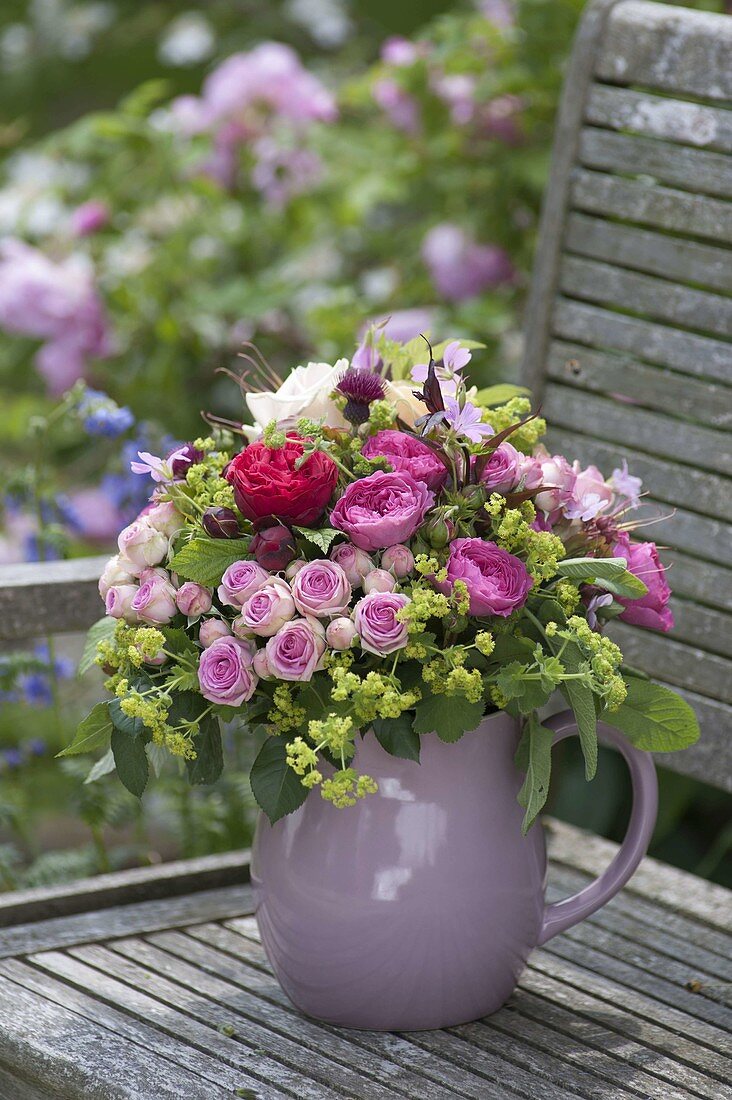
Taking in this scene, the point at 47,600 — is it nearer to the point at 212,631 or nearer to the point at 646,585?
the point at 212,631

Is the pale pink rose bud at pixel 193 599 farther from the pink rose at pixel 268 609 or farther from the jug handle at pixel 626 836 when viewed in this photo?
the jug handle at pixel 626 836

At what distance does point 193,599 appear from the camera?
121cm

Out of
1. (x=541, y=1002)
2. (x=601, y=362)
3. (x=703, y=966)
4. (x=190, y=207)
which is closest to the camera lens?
(x=541, y=1002)

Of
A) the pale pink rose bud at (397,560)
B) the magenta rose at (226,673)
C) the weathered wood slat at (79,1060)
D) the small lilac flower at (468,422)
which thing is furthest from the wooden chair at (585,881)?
the small lilac flower at (468,422)

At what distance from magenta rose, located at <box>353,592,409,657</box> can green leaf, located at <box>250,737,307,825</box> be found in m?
0.14

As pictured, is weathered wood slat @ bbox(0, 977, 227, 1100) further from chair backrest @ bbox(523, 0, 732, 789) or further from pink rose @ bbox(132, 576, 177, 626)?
chair backrest @ bbox(523, 0, 732, 789)

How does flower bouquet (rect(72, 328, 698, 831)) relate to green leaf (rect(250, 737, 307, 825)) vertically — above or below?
above

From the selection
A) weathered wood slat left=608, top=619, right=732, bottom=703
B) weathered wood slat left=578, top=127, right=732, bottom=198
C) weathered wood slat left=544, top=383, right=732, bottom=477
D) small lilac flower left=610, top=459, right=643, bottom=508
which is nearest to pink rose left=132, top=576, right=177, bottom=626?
small lilac flower left=610, top=459, right=643, bottom=508

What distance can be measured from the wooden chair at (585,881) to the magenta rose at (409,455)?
1.67 ft

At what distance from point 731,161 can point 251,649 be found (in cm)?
97

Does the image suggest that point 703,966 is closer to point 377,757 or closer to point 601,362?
point 377,757

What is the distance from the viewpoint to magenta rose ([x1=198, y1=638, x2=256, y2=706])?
117 cm

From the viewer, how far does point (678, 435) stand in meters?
1.84

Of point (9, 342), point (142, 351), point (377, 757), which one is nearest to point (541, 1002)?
point (377, 757)
